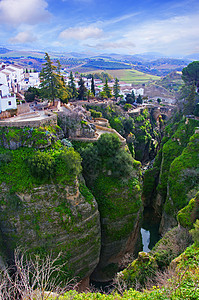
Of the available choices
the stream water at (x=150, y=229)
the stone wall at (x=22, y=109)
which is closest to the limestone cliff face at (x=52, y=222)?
the stream water at (x=150, y=229)

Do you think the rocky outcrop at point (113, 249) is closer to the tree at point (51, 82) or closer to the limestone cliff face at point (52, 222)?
the limestone cliff face at point (52, 222)

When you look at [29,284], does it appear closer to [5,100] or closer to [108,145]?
[108,145]

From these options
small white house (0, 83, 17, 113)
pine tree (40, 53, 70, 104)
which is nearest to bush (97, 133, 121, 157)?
pine tree (40, 53, 70, 104)

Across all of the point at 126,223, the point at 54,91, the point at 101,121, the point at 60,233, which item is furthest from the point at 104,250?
the point at 54,91

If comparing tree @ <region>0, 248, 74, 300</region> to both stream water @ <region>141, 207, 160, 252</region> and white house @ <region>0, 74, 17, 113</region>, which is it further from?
white house @ <region>0, 74, 17, 113</region>

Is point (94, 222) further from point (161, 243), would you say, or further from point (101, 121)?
point (101, 121)
